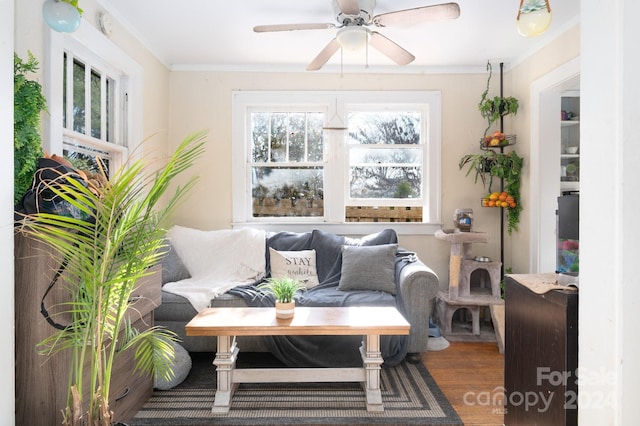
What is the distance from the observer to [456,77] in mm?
4078

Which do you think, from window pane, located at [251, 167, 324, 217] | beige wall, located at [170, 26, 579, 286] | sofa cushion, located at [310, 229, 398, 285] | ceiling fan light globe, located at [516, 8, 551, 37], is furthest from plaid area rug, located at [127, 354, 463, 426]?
ceiling fan light globe, located at [516, 8, 551, 37]

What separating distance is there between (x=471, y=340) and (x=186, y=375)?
2.32 m

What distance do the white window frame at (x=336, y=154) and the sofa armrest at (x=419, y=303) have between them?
1116 mm

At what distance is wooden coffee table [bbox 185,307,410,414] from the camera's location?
89.0 inches

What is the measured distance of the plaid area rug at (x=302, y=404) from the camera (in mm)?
2186

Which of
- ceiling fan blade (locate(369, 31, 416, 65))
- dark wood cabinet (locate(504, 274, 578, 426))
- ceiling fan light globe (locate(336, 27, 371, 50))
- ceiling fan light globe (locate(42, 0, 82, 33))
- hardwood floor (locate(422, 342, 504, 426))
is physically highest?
ceiling fan blade (locate(369, 31, 416, 65))

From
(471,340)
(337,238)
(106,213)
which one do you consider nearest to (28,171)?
(106,213)

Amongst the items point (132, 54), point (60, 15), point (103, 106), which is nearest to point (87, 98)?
point (103, 106)

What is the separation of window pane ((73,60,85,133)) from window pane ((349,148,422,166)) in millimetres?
2401

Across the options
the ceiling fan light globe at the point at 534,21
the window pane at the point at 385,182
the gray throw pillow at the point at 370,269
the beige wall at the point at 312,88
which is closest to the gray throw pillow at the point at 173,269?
the beige wall at the point at 312,88

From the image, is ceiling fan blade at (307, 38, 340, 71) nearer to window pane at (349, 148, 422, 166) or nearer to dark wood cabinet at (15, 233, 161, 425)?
window pane at (349, 148, 422, 166)

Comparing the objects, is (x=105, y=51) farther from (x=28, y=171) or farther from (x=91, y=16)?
(x=28, y=171)

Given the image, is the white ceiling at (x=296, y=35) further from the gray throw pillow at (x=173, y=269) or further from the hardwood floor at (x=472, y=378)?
the hardwood floor at (x=472, y=378)

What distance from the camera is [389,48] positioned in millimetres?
2773
